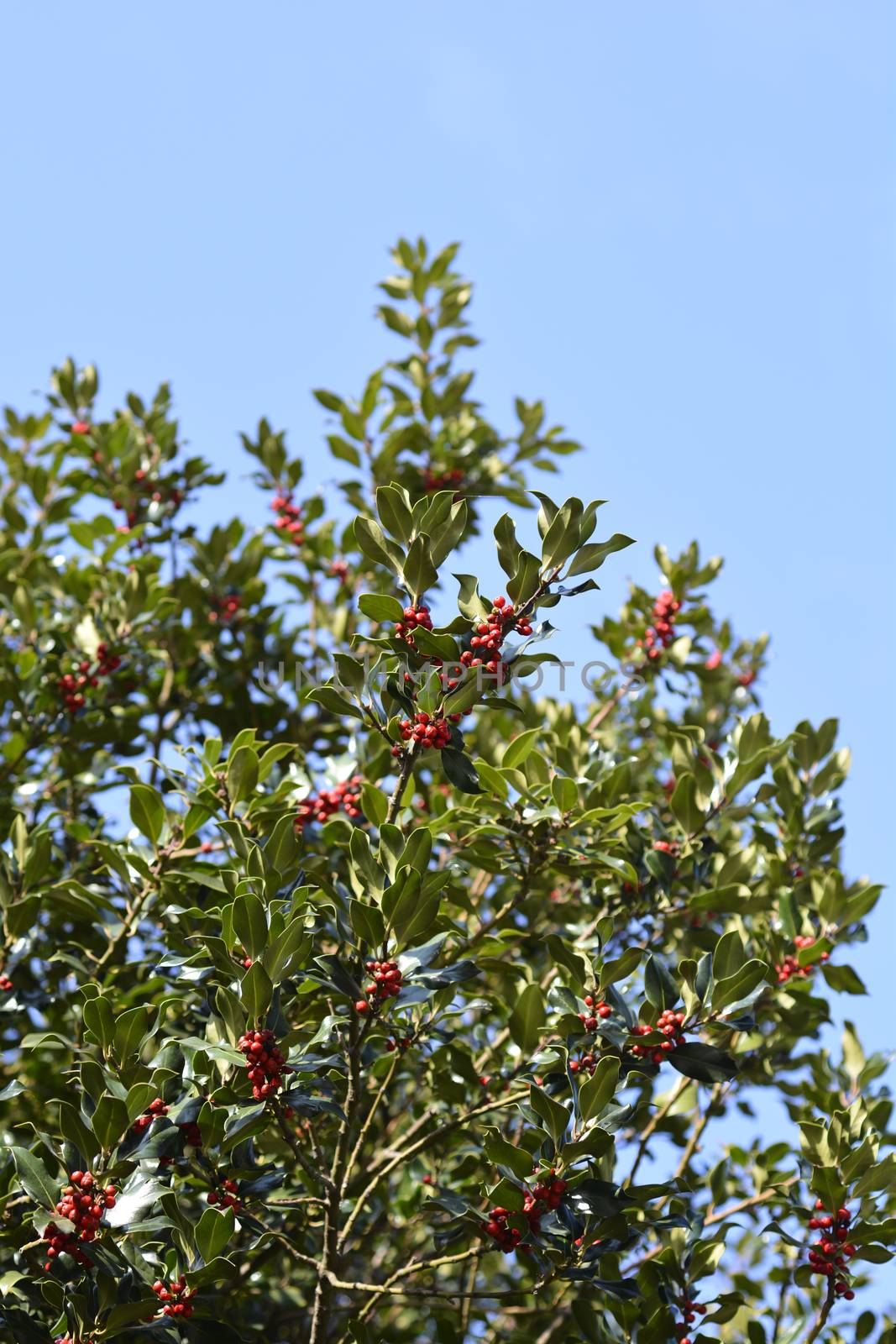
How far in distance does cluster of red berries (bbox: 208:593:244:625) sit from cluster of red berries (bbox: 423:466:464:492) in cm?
136

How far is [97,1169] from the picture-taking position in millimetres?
3857

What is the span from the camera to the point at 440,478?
24.9 ft

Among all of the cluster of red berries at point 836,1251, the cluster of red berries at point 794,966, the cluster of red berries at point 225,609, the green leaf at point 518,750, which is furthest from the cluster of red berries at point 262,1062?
the cluster of red berries at point 225,609

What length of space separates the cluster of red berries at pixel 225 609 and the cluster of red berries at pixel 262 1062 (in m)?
4.15

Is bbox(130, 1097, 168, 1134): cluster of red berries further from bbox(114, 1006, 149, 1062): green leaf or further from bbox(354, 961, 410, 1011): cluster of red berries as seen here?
bbox(354, 961, 410, 1011): cluster of red berries

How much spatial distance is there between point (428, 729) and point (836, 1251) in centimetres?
265

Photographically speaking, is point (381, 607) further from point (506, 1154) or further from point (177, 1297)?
point (177, 1297)

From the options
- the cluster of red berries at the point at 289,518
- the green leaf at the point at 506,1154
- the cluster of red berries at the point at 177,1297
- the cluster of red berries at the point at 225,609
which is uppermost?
the cluster of red berries at the point at 289,518

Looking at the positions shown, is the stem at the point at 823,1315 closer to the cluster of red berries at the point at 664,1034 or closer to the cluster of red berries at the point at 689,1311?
the cluster of red berries at the point at 689,1311

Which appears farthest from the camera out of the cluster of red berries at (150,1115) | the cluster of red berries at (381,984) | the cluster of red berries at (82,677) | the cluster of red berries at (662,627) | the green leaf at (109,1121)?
the cluster of red berries at (662,627)

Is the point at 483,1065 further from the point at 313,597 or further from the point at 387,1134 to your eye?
the point at 313,597

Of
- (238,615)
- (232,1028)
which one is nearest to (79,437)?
(238,615)

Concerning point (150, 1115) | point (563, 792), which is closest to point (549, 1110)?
point (563, 792)

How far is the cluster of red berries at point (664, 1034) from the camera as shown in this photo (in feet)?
13.5
